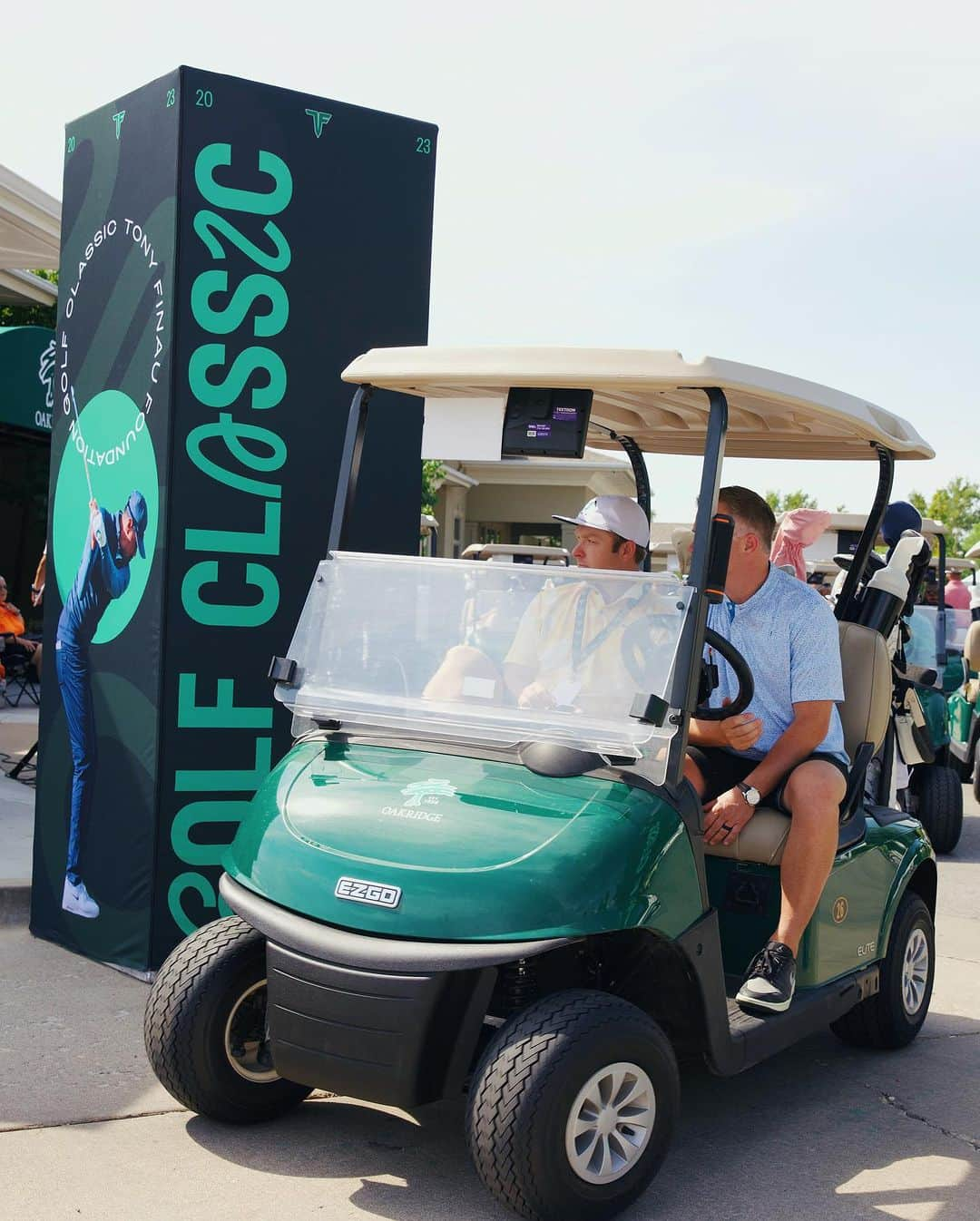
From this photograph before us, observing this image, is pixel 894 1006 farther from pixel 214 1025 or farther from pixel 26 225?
pixel 26 225

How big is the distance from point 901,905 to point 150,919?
2.53 m

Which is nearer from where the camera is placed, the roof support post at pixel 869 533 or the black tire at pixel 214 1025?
the black tire at pixel 214 1025

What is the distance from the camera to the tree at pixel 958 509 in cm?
6431

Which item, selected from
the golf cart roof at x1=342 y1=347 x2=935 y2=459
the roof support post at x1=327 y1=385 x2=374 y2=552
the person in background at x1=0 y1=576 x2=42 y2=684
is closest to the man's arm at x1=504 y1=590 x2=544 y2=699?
the golf cart roof at x1=342 y1=347 x2=935 y2=459

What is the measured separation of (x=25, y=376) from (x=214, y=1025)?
1141 cm

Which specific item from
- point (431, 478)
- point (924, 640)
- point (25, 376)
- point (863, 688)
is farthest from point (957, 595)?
point (863, 688)

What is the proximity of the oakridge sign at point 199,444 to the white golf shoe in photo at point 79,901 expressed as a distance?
13 millimetres

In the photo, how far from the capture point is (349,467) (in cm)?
396

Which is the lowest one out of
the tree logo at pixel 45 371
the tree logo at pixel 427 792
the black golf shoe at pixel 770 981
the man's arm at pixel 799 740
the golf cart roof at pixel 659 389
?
the black golf shoe at pixel 770 981

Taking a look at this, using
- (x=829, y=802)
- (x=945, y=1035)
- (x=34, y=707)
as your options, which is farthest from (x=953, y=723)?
(x=34, y=707)

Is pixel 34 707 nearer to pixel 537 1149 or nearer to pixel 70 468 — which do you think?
pixel 70 468

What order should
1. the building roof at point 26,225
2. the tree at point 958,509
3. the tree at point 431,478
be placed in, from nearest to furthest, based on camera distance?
the building roof at point 26,225 → the tree at point 431,478 → the tree at point 958,509

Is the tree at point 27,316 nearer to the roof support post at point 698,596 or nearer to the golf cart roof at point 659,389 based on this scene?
the golf cart roof at point 659,389

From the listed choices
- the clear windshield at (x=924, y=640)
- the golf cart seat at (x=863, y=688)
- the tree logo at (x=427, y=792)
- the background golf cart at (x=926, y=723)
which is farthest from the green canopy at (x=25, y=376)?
the tree logo at (x=427, y=792)
